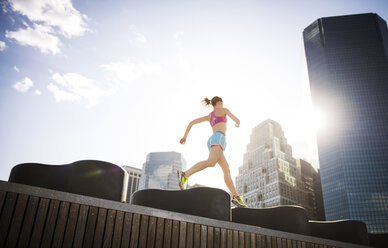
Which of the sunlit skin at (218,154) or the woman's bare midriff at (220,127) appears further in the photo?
the woman's bare midriff at (220,127)

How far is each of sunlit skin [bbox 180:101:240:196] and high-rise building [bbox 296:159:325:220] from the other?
12479 centimetres

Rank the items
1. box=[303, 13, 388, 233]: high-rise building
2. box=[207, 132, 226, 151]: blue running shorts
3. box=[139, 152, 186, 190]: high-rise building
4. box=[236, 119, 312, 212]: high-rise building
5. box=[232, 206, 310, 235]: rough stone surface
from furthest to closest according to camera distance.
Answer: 1. box=[139, 152, 186, 190]: high-rise building
2. box=[236, 119, 312, 212]: high-rise building
3. box=[303, 13, 388, 233]: high-rise building
4. box=[207, 132, 226, 151]: blue running shorts
5. box=[232, 206, 310, 235]: rough stone surface

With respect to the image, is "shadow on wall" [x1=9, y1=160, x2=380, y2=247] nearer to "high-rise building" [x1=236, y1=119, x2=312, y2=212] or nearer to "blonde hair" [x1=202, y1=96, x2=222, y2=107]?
"blonde hair" [x1=202, y1=96, x2=222, y2=107]

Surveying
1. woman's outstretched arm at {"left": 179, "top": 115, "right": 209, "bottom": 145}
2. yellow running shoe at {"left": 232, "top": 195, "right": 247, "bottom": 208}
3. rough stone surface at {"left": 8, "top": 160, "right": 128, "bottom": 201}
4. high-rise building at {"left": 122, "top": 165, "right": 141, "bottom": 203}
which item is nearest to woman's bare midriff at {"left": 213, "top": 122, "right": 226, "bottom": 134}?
woman's outstretched arm at {"left": 179, "top": 115, "right": 209, "bottom": 145}

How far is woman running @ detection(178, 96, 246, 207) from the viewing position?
17.9 ft

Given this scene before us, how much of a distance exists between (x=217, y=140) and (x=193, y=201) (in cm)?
203

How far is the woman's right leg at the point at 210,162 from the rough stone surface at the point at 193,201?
1320 mm

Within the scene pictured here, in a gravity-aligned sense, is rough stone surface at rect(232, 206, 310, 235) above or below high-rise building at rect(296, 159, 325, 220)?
below

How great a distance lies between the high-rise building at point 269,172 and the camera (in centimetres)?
10556

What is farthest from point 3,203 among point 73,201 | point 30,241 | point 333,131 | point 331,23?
point 331,23

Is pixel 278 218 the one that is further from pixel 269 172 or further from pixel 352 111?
pixel 352 111

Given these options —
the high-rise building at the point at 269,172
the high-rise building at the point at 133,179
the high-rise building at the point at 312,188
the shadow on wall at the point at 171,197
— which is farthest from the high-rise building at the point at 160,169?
the shadow on wall at the point at 171,197

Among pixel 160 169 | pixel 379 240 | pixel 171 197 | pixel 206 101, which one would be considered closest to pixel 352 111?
pixel 160 169

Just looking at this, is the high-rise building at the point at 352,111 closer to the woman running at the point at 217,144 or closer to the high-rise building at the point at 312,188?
the high-rise building at the point at 312,188
